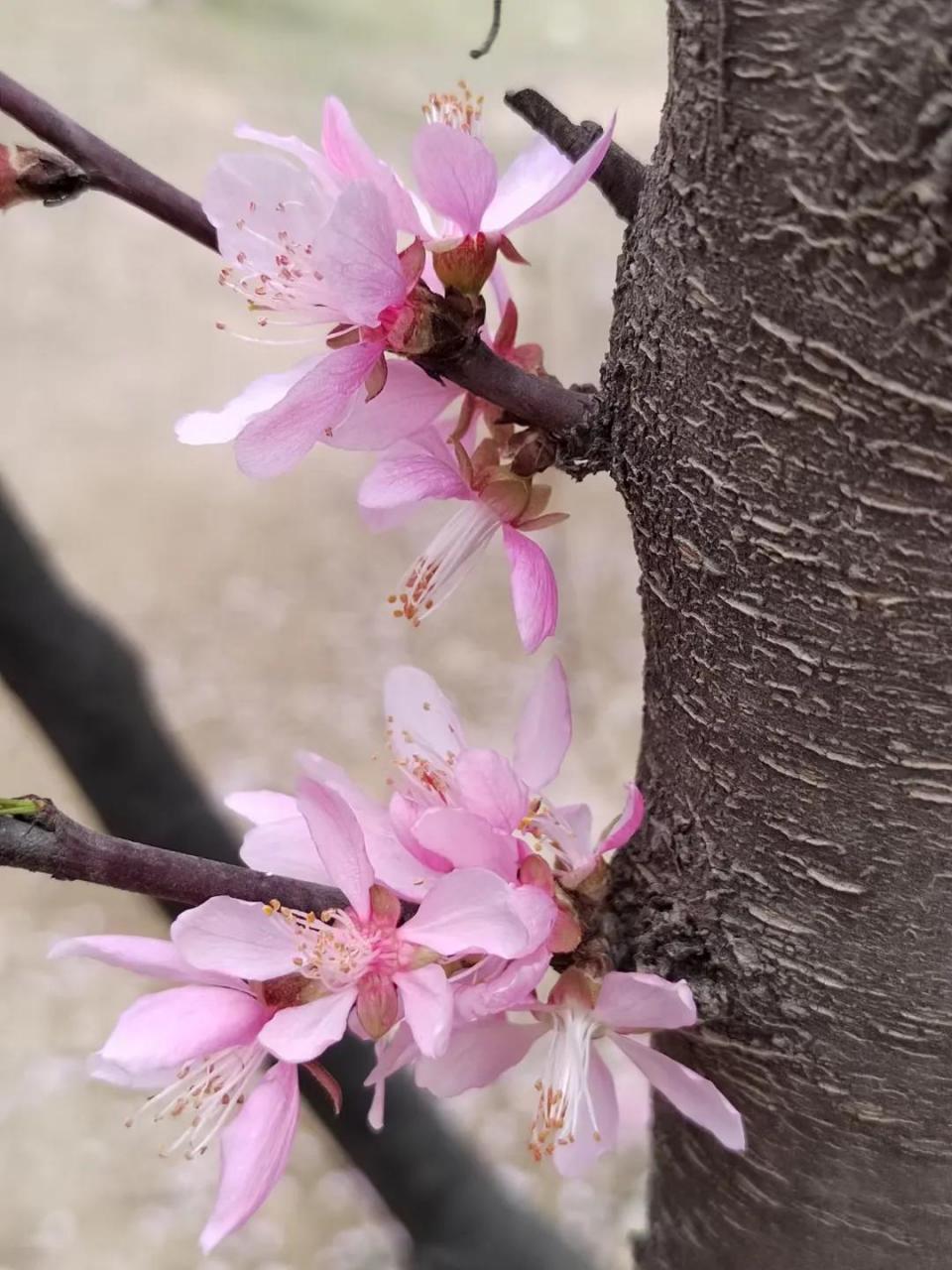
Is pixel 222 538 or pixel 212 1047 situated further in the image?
pixel 222 538

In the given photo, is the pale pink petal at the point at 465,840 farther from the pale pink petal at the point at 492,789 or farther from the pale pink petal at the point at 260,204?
the pale pink petal at the point at 260,204

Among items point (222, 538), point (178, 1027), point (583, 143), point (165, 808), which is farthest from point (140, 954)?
point (222, 538)

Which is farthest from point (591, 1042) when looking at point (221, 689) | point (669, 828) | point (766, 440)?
point (221, 689)

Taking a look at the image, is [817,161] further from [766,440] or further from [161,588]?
[161,588]

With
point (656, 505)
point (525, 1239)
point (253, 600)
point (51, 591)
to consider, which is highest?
point (656, 505)

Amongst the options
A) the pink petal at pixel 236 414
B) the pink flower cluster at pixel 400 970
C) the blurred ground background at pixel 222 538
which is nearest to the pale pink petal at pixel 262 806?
the pink flower cluster at pixel 400 970

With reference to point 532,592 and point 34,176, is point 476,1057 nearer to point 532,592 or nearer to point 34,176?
point 532,592

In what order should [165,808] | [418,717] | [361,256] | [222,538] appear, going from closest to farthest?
[361,256]
[418,717]
[165,808]
[222,538]

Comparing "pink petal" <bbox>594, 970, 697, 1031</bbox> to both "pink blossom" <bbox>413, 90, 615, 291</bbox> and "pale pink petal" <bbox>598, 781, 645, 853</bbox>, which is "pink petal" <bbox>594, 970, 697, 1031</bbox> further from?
"pink blossom" <bbox>413, 90, 615, 291</bbox>
